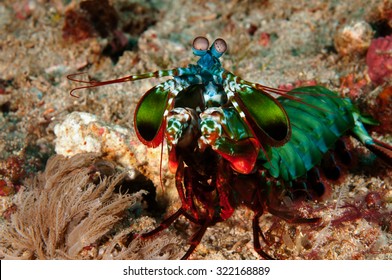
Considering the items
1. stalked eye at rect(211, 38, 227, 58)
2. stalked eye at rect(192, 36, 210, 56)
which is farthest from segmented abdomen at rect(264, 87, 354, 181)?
stalked eye at rect(192, 36, 210, 56)

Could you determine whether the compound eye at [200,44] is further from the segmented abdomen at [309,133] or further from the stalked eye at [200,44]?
the segmented abdomen at [309,133]

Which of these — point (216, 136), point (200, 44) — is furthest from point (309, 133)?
point (200, 44)

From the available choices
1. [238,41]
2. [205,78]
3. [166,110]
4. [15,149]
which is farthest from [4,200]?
[238,41]

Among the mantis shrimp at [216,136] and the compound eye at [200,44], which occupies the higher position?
the compound eye at [200,44]

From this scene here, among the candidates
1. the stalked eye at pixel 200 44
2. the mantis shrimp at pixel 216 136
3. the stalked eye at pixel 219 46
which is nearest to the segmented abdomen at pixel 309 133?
the mantis shrimp at pixel 216 136

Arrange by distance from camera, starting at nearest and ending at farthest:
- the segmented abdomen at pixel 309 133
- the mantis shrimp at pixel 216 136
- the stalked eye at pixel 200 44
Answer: the mantis shrimp at pixel 216 136 < the stalked eye at pixel 200 44 < the segmented abdomen at pixel 309 133

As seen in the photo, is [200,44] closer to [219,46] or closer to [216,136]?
[219,46]
